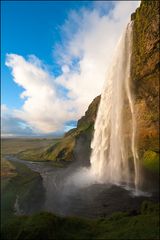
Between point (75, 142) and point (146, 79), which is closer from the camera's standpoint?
point (146, 79)

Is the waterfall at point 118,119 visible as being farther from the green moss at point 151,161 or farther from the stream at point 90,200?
the stream at point 90,200

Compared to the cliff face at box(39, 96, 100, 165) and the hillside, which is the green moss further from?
the cliff face at box(39, 96, 100, 165)

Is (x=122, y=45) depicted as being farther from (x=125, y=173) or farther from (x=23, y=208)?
(x=23, y=208)

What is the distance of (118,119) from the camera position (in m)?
60.9

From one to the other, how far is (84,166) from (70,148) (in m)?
20.3

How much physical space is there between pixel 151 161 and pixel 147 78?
16.6 meters

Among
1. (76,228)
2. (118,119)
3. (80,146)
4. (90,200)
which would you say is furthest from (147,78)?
(76,228)

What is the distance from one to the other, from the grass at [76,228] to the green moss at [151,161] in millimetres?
29311

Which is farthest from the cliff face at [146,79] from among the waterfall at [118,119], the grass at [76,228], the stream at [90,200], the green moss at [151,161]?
the grass at [76,228]

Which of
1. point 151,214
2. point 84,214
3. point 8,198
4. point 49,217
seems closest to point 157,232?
point 151,214

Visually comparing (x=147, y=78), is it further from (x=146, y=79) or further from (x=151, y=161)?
(x=151, y=161)

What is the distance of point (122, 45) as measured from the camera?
62125 millimetres

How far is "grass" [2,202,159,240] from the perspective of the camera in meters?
19.1

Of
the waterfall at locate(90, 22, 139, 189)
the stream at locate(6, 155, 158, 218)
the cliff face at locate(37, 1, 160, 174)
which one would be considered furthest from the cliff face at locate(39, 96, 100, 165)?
the stream at locate(6, 155, 158, 218)
